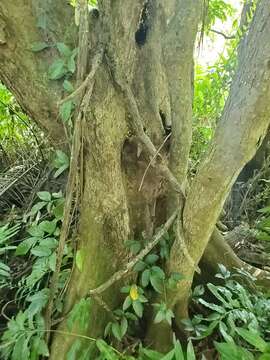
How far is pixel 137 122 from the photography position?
1.11 m

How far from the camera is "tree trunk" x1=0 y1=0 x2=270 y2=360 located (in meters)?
1.02

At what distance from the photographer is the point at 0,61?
112 centimetres

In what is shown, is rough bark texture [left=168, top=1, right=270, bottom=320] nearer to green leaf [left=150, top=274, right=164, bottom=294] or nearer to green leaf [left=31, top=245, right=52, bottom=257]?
green leaf [left=150, top=274, right=164, bottom=294]

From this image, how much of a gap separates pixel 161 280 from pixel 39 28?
80 cm

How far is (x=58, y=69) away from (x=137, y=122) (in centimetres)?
25

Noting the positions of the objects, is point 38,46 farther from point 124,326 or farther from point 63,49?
point 124,326

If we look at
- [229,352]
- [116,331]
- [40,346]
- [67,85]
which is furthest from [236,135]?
[40,346]

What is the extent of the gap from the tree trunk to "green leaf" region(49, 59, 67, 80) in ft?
0.22

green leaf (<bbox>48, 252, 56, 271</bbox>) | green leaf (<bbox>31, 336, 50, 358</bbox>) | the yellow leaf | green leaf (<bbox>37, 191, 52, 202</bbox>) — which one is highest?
green leaf (<bbox>37, 191, 52, 202</bbox>)

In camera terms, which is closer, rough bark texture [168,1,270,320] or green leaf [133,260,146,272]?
rough bark texture [168,1,270,320]

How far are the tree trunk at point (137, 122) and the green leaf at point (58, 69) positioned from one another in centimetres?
7

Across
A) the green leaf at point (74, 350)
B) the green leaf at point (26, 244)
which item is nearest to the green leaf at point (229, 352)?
the green leaf at point (74, 350)

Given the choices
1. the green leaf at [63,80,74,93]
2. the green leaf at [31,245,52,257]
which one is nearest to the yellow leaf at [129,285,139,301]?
the green leaf at [31,245,52,257]

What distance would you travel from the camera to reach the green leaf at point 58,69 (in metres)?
1.05
